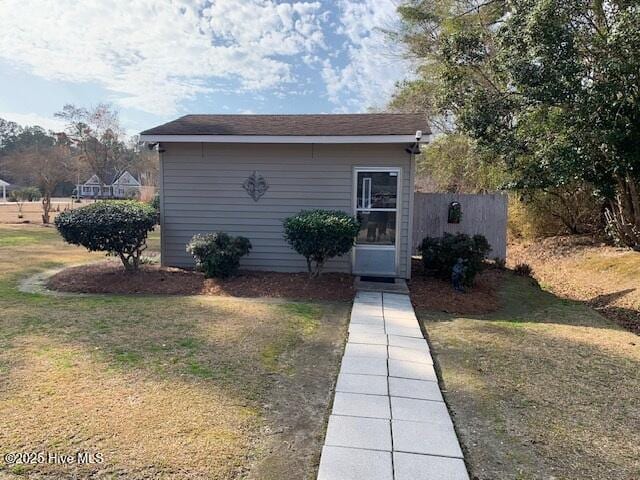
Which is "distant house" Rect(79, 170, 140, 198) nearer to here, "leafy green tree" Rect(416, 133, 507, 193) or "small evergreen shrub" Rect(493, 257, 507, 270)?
"leafy green tree" Rect(416, 133, 507, 193)

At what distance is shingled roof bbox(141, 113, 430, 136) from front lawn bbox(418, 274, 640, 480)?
12.1 ft

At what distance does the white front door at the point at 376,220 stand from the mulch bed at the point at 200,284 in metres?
0.58

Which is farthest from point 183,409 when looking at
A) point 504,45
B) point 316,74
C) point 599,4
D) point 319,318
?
point 316,74

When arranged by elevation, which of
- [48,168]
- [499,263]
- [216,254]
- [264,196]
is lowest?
[499,263]

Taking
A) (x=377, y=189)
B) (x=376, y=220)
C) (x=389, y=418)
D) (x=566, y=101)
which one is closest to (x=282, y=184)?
(x=377, y=189)

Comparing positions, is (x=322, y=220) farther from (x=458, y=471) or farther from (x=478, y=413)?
(x=458, y=471)

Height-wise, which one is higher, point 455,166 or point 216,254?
point 455,166

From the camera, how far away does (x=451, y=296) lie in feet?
22.9

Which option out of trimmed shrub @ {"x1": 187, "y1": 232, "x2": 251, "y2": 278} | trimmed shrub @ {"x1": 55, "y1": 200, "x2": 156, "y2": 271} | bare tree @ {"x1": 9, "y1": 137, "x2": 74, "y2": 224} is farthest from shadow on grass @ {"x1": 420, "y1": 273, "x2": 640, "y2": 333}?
bare tree @ {"x1": 9, "y1": 137, "x2": 74, "y2": 224}

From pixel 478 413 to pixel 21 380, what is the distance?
11.5 ft

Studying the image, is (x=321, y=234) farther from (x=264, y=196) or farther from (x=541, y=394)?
(x=541, y=394)

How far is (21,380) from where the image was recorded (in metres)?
3.39

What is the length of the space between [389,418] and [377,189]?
5510mm

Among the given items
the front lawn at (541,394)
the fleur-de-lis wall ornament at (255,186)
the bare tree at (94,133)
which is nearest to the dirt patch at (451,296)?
the front lawn at (541,394)
